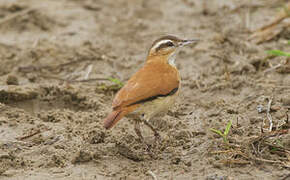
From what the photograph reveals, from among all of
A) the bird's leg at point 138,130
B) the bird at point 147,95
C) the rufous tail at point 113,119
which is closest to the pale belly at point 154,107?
the bird at point 147,95

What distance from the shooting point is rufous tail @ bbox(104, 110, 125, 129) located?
5.25 m

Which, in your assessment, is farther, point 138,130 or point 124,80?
point 124,80

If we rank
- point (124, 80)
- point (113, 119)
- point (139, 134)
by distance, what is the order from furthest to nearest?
point (124, 80) → point (139, 134) → point (113, 119)

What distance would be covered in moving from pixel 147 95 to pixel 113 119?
0.62 metres

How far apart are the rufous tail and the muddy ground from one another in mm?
415

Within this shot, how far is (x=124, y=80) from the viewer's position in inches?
321

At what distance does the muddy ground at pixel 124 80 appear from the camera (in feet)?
17.0

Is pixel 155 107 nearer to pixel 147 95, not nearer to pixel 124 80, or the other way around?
pixel 147 95

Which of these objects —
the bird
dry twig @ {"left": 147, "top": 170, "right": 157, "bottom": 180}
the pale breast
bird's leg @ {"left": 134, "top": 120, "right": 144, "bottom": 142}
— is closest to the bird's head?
the bird

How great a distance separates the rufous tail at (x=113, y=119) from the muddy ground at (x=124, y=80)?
41 centimetres

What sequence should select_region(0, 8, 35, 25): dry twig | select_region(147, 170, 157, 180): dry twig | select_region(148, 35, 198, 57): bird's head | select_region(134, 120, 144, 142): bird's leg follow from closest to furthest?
1. select_region(147, 170, 157, 180): dry twig
2. select_region(134, 120, 144, 142): bird's leg
3. select_region(148, 35, 198, 57): bird's head
4. select_region(0, 8, 35, 25): dry twig

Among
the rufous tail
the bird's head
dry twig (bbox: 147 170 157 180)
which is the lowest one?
dry twig (bbox: 147 170 157 180)

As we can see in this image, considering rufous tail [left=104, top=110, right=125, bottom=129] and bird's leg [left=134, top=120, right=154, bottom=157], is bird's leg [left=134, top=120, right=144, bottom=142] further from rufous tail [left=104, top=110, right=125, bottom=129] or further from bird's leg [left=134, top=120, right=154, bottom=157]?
rufous tail [left=104, top=110, right=125, bottom=129]

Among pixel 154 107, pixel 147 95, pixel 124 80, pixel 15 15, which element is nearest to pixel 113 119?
pixel 147 95
